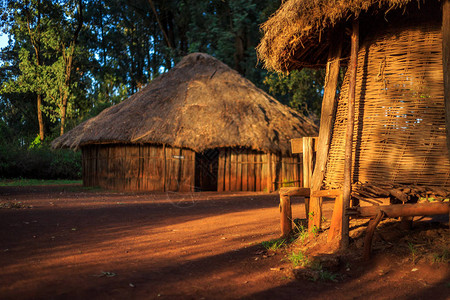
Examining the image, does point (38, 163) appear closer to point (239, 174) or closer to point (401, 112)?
point (239, 174)

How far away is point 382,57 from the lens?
4445 millimetres

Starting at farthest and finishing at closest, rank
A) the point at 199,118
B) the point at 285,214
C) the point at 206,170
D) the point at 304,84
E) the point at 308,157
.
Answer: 1. the point at 206,170
2. the point at 304,84
3. the point at 199,118
4. the point at 308,157
5. the point at 285,214

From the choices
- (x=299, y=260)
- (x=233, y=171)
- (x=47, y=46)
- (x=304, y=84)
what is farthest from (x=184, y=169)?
(x=47, y=46)

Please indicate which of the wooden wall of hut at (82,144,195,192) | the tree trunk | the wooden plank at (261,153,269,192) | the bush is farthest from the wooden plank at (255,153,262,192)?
the tree trunk

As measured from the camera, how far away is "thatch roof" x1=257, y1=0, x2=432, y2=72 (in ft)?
13.5

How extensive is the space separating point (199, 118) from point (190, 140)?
3.85 feet

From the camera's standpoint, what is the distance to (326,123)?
4.84m

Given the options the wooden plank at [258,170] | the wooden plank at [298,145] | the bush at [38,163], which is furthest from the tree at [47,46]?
the wooden plank at [298,145]

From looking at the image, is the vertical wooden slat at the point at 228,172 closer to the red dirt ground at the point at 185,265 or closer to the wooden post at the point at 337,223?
the red dirt ground at the point at 185,265

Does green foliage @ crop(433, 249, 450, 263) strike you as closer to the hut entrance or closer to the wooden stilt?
the wooden stilt

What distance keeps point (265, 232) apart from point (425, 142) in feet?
8.95

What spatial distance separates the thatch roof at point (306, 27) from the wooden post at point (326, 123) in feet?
0.74

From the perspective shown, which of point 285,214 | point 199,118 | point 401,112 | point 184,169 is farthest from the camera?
point 199,118

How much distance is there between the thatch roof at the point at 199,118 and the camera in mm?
14031
